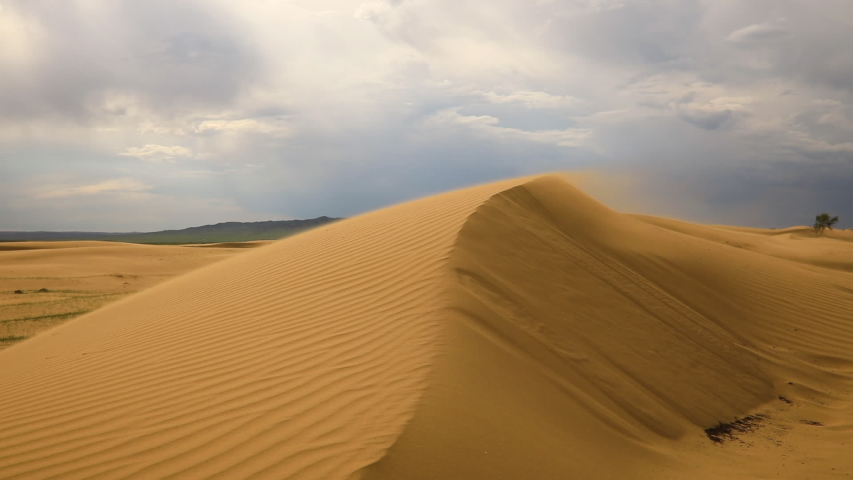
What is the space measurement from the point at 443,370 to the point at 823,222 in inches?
1628

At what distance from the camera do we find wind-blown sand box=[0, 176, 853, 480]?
3406 mm

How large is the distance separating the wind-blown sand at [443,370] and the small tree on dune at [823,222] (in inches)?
1304

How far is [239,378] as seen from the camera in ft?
14.4

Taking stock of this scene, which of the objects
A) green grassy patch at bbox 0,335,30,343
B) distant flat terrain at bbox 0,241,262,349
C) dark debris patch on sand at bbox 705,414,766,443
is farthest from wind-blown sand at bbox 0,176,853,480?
A: distant flat terrain at bbox 0,241,262,349

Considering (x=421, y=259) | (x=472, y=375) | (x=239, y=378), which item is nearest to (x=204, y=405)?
(x=239, y=378)

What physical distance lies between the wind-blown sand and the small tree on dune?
3312cm

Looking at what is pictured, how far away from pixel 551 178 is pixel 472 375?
23.6 feet

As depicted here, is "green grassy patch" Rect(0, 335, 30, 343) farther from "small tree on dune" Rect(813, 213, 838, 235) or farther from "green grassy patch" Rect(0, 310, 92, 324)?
"small tree on dune" Rect(813, 213, 838, 235)

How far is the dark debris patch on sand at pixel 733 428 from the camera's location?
4.86 m

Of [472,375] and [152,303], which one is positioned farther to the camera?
[152,303]

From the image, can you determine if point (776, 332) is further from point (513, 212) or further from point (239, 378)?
point (239, 378)

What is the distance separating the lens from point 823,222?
119ft

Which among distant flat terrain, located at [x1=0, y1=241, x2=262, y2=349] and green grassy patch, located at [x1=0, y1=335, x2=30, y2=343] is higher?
distant flat terrain, located at [x1=0, y1=241, x2=262, y2=349]

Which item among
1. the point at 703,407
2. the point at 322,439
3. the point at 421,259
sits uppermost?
the point at 421,259
